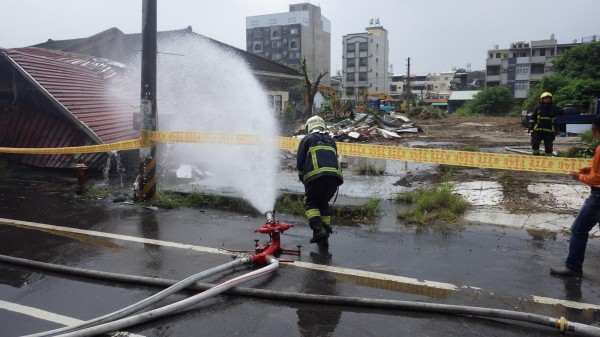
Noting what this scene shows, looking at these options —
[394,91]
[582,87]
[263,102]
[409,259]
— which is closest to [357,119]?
[263,102]

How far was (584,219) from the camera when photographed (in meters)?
4.66

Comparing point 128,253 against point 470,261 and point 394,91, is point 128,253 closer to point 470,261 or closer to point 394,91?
point 470,261

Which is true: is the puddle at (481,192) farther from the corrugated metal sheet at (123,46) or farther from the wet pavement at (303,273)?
the corrugated metal sheet at (123,46)

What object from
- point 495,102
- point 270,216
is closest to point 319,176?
point 270,216

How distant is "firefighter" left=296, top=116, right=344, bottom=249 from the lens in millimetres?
5613

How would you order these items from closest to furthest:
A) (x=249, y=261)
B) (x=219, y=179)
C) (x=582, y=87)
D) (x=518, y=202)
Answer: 1. (x=249, y=261)
2. (x=518, y=202)
3. (x=219, y=179)
4. (x=582, y=87)

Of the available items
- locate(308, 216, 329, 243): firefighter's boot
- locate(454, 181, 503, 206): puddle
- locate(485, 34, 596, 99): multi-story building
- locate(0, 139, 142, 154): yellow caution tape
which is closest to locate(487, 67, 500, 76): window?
locate(485, 34, 596, 99): multi-story building

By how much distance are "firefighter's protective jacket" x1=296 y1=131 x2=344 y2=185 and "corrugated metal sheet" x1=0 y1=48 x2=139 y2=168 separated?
22.8 ft

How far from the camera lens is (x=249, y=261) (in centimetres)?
507

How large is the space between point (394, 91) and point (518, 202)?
115087 millimetres

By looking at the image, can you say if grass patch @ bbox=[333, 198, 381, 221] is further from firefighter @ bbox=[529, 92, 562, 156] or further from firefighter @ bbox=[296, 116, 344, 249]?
firefighter @ bbox=[529, 92, 562, 156]

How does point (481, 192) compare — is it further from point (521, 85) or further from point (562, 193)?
point (521, 85)

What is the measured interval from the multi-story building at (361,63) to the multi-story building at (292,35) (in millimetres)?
5302

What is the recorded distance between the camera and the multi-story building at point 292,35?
338 feet
